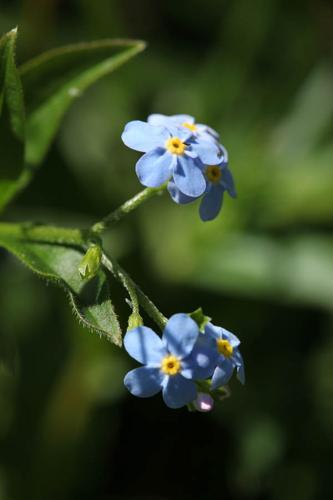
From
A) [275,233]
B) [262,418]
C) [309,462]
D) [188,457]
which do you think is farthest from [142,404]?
[275,233]

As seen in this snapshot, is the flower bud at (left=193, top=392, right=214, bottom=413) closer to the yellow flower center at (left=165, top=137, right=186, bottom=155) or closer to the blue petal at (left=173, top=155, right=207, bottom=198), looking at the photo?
Result: the blue petal at (left=173, top=155, right=207, bottom=198)

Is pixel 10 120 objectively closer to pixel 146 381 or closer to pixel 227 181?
pixel 227 181

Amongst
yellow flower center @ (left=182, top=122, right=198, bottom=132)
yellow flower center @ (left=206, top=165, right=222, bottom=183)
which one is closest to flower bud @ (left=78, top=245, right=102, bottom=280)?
yellow flower center @ (left=206, top=165, right=222, bottom=183)

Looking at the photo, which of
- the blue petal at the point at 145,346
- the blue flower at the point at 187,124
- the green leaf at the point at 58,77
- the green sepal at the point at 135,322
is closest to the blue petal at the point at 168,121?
the blue flower at the point at 187,124

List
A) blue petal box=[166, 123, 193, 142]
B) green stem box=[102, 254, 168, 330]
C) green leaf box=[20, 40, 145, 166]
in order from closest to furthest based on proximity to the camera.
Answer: green stem box=[102, 254, 168, 330], blue petal box=[166, 123, 193, 142], green leaf box=[20, 40, 145, 166]

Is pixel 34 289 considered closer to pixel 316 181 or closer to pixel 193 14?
pixel 316 181

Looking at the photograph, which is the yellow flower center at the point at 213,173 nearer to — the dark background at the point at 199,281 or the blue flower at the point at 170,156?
the blue flower at the point at 170,156
